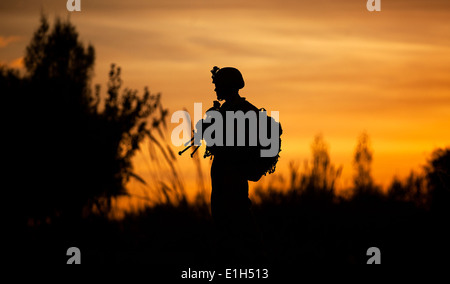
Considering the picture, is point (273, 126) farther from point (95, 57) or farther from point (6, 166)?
point (95, 57)

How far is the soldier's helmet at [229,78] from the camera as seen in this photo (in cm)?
844

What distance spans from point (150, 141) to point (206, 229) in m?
2.03

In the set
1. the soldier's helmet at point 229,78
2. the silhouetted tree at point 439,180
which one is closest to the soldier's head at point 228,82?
the soldier's helmet at point 229,78

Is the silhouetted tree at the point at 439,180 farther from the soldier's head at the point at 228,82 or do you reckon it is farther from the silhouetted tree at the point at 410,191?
the soldier's head at the point at 228,82

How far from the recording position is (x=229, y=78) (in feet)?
27.7

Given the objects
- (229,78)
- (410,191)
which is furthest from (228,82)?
(410,191)

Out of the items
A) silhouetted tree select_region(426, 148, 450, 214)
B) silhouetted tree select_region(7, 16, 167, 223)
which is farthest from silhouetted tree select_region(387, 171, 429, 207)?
silhouetted tree select_region(7, 16, 167, 223)

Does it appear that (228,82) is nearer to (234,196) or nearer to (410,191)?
(234,196)

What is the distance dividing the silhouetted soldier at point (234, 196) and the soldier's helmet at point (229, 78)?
12mm

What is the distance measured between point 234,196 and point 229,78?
1.43m

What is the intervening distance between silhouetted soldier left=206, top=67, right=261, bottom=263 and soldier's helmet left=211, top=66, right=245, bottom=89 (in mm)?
12

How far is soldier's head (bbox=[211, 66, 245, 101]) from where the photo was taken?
8.44 metres

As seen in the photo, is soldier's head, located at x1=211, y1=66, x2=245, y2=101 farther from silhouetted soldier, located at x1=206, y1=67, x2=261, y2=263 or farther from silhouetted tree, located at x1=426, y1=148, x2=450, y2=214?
silhouetted tree, located at x1=426, y1=148, x2=450, y2=214
